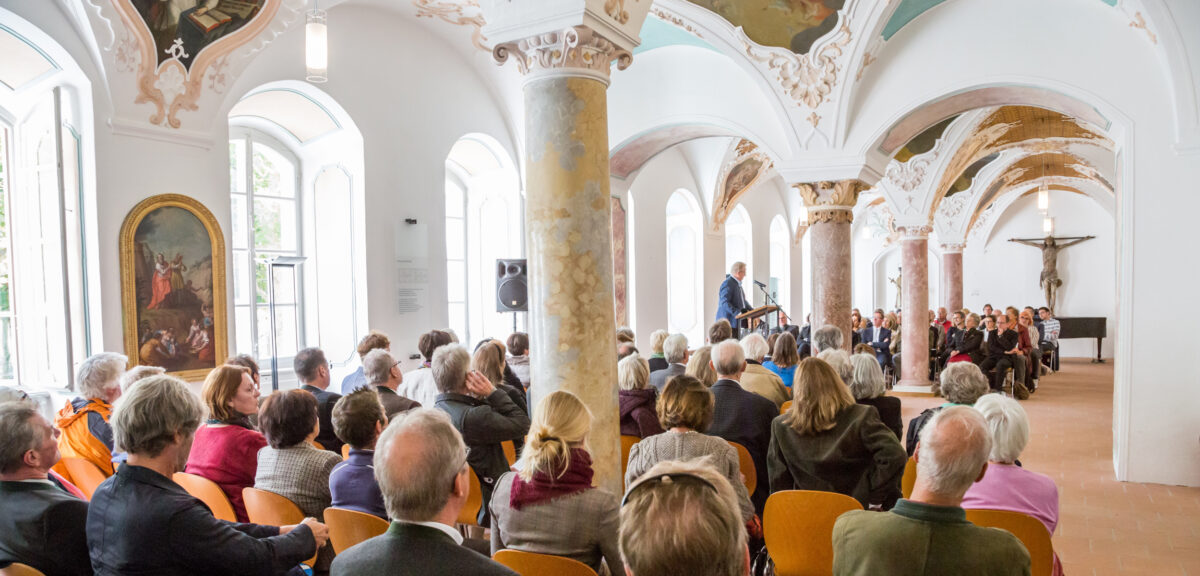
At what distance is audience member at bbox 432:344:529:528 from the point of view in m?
3.81

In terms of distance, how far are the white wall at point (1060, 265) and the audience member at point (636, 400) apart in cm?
1872

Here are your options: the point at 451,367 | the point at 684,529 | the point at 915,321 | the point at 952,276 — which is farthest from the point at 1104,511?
the point at 952,276

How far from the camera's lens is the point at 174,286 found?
6223 mm

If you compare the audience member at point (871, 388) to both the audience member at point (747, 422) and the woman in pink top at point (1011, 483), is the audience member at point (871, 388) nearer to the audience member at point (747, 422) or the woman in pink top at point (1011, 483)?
the audience member at point (747, 422)

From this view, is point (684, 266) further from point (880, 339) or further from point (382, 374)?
point (382, 374)

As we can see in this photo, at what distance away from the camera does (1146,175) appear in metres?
6.44

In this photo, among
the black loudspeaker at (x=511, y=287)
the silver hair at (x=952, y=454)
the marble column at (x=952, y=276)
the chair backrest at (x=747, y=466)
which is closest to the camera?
the silver hair at (x=952, y=454)

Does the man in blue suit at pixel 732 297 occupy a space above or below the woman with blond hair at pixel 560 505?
above

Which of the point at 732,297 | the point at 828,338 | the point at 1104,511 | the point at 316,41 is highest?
the point at 316,41

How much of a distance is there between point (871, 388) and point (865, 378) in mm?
75

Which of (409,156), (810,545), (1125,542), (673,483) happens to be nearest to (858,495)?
(810,545)

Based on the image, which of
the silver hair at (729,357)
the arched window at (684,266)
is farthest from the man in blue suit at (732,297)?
the silver hair at (729,357)

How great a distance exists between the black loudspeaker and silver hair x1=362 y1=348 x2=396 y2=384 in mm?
3108

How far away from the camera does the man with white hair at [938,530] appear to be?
190cm
